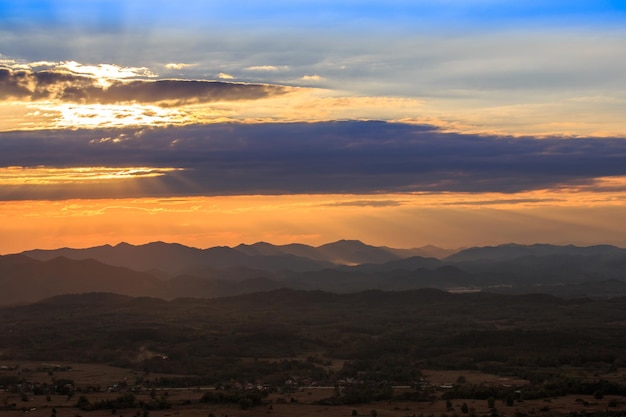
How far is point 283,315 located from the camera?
459ft

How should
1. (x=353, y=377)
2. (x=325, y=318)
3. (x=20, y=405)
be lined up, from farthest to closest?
(x=325, y=318) → (x=353, y=377) → (x=20, y=405)

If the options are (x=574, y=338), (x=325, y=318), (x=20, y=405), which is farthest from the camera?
(x=325, y=318)

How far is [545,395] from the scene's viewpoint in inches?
2323

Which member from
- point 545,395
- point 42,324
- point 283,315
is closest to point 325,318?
point 283,315

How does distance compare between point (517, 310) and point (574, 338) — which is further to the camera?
point (517, 310)

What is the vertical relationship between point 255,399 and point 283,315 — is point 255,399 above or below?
above

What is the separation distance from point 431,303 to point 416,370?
77.0m

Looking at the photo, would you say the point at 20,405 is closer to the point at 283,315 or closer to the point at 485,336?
the point at 485,336

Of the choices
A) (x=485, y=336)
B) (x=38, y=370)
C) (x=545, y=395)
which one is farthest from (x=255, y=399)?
(x=485, y=336)

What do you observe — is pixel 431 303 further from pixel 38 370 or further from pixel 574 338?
pixel 38 370

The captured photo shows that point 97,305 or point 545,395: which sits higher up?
point 545,395

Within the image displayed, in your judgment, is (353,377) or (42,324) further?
(42,324)

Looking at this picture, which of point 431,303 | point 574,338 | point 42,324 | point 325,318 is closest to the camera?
point 574,338

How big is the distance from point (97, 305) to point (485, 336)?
8082 centimetres
